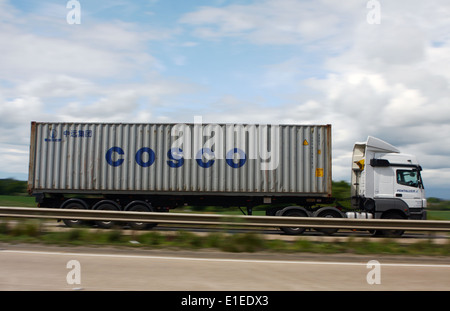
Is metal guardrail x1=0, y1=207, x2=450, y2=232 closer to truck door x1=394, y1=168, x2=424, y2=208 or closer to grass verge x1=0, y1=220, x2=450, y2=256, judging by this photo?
grass verge x1=0, y1=220, x2=450, y2=256

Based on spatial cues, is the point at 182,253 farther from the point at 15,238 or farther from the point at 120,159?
the point at 120,159

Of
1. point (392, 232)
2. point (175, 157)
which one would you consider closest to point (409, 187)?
point (392, 232)

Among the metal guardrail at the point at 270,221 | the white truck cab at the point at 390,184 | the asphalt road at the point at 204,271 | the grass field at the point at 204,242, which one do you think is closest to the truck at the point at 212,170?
the white truck cab at the point at 390,184

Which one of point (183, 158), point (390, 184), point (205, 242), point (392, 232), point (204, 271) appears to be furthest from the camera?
point (183, 158)

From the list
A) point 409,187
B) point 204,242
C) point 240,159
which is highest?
point 240,159

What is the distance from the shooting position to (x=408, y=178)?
12852 millimetres

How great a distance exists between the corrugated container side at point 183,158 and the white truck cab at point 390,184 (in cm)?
136

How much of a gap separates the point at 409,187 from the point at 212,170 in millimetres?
6822

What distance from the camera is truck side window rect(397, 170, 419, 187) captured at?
1282 centimetres

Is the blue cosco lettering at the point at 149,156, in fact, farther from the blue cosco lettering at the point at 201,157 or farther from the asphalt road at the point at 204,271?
the asphalt road at the point at 204,271

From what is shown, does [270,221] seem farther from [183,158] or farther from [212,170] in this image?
[183,158]

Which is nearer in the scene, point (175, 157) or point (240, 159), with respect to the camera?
point (240, 159)

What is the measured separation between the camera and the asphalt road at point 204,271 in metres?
5.22
